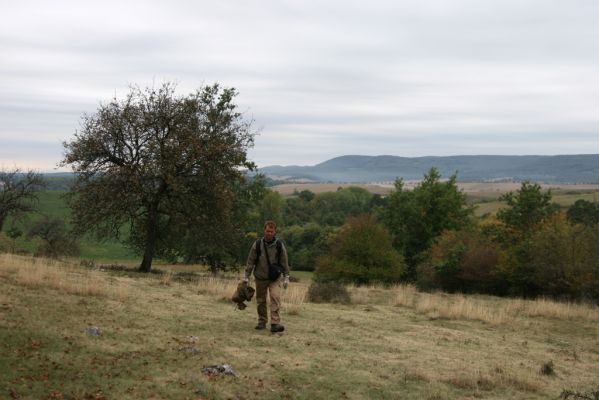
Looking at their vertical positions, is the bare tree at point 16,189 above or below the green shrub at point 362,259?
above

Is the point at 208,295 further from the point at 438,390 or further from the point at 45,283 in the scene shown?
the point at 438,390

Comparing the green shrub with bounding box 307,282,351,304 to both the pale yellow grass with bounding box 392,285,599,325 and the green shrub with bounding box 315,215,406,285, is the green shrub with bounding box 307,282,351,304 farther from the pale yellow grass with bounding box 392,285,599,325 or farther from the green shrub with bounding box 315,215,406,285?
the green shrub with bounding box 315,215,406,285

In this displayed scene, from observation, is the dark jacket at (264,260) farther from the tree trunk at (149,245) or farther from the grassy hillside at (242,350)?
the tree trunk at (149,245)

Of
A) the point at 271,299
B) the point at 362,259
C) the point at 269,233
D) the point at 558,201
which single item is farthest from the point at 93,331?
the point at 558,201

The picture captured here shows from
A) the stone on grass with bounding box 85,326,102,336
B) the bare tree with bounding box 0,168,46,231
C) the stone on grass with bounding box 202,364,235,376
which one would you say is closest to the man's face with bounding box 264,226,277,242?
the stone on grass with bounding box 202,364,235,376

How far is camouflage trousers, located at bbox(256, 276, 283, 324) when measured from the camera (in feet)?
38.5

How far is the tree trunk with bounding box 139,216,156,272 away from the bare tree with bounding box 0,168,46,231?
19.3 m

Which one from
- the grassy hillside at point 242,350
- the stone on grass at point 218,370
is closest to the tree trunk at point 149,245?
the grassy hillside at point 242,350

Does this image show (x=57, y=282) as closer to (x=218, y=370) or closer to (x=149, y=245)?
(x=218, y=370)

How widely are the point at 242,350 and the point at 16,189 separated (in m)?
37.1

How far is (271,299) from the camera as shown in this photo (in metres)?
11.7

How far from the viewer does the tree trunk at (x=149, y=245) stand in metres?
24.6

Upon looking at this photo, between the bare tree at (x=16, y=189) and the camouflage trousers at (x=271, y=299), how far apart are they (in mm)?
33218

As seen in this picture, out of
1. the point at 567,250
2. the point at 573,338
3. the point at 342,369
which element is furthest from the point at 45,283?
the point at 567,250
